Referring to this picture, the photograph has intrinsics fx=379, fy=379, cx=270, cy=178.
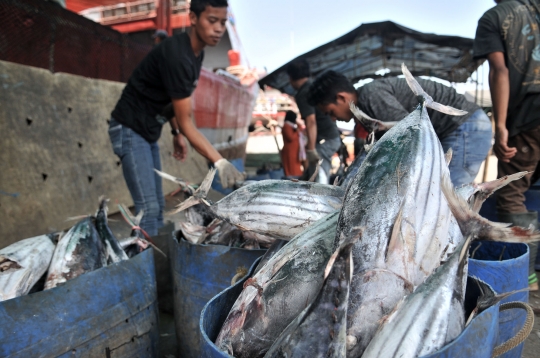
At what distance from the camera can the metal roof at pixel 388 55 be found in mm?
6332

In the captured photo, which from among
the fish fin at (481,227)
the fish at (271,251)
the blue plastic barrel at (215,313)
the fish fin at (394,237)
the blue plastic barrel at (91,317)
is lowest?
the blue plastic barrel at (91,317)

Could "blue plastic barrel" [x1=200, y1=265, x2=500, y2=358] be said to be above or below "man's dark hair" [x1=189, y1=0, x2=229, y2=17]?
below

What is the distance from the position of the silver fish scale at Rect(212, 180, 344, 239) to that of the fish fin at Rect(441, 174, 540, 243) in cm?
57

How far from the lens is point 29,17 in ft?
14.4

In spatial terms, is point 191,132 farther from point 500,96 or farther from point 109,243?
point 500,96

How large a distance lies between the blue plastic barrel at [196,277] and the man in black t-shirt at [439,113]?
144 centimetres

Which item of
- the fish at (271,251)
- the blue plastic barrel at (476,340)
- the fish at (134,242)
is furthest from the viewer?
the fish at (134,242)

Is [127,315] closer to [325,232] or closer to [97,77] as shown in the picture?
[325,232]

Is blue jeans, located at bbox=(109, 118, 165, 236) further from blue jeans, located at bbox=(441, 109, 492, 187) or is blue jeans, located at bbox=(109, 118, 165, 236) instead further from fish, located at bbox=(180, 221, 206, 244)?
blue jeans, located at bbox=(441, 109, 492, 187)

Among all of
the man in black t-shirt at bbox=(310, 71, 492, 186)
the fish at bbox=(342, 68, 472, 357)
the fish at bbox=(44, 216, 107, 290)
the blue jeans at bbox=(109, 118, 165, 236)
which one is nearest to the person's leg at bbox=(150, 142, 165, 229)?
the blue jeans at bbox=(109, 118, 165, 236)

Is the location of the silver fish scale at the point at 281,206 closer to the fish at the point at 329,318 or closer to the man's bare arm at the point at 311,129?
the fish at the point at 329,318

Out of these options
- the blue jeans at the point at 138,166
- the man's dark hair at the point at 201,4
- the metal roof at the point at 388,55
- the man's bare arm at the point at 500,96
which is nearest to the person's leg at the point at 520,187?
the man's bare arm at the point at 500,96

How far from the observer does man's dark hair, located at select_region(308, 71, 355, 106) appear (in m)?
2.73

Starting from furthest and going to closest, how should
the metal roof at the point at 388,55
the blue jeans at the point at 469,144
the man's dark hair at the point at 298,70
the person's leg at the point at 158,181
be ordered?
the metal roof at the point at 388,55 < the man's dark hair at the point at 298,70 < the person's leg at the point at 158,181 < the blue jeans at the point at 469,144
